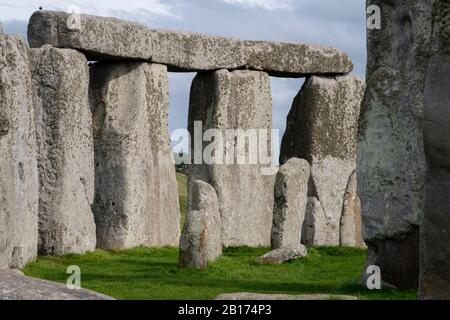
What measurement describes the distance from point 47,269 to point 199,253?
1814 millimetres

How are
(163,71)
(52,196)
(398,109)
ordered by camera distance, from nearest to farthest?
(398,109)
(52,196)
(163,71)

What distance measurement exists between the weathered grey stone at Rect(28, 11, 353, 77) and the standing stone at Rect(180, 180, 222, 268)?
327 centimetres

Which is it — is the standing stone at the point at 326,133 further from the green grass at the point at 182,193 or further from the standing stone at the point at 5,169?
the standing stone at the point at 5,169

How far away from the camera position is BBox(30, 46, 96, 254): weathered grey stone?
19.8m

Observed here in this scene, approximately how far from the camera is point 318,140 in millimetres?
25484

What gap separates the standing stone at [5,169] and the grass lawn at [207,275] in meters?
0.59

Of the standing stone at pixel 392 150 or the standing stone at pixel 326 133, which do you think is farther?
the standing stone at pixel 326 133

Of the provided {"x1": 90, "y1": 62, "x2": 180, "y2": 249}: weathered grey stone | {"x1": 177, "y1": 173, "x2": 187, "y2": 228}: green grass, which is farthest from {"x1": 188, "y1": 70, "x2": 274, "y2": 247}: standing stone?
{"x1": 177, "y1": 173, "x2": 187, "y2": 228}: green grass

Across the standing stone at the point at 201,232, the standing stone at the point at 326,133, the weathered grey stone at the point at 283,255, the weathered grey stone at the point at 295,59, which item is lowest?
the weathered grey stone at the point at 283,255

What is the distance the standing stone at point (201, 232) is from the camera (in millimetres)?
17281

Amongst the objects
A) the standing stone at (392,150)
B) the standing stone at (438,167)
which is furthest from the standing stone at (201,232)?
the standing stone at (438,167)

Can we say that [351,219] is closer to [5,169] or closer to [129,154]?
[129,154]
